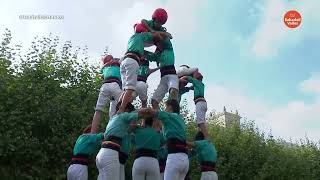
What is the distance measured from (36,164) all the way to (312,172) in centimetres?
1572

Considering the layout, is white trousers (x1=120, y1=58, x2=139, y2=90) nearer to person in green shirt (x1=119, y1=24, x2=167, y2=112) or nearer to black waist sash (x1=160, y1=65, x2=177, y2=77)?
person in green shirt (x1=119, y1=24, x2=167, y2=112)

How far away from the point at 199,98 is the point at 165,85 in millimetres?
1473

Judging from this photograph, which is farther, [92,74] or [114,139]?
[92,74]

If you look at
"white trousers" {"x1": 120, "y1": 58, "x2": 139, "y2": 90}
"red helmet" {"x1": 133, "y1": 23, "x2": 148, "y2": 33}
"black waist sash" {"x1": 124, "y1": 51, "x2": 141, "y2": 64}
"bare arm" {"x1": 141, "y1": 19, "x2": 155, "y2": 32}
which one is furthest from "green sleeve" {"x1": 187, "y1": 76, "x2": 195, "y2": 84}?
"white trousers" {"x1": 120, "y1": 58, "x2": 139, "y2": 90}

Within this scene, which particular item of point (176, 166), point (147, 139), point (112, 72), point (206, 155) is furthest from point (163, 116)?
point (112, 72)

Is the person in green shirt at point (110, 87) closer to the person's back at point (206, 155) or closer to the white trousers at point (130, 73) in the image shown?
the white trousers at point (130, 73)

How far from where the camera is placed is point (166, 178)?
307 inches

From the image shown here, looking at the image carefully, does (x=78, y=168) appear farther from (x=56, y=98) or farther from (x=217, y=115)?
(x=217, y=115)

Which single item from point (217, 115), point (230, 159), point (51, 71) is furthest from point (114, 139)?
point (217, 115)

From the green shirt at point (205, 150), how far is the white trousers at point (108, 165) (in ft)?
8.23

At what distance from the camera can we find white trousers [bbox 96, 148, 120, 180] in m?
7.27

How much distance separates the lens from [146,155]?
783 centimetres

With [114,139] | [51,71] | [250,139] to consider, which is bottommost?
[114,139]

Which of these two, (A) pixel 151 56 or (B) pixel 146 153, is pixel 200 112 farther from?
(B) pixel 146 153
